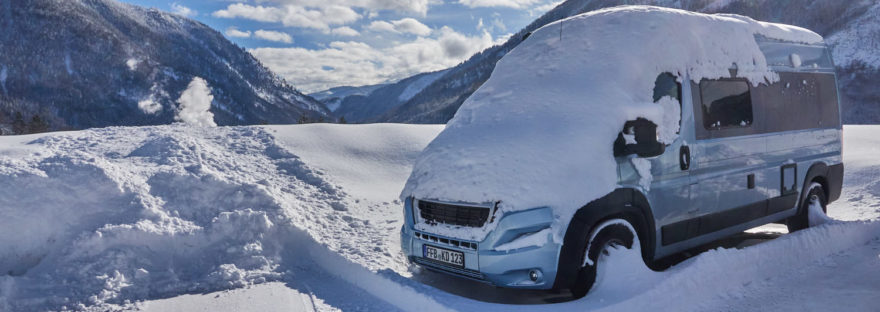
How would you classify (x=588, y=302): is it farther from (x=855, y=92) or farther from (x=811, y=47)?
(x=855, y=92)

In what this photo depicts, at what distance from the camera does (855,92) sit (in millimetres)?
69250

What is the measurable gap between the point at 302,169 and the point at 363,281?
3.88 m

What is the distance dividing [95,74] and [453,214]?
167291 mm

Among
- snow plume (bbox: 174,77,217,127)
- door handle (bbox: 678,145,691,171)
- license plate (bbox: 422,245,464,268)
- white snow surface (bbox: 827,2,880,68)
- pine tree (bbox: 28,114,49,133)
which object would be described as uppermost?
snow plume (bbox: 174,77,217,127)

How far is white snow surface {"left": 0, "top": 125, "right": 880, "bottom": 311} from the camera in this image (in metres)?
4.20

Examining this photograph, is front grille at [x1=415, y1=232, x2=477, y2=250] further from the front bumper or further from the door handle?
the door handle

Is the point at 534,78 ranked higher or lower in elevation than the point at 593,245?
higher

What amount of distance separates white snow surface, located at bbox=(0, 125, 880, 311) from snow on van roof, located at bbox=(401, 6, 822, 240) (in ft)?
2.49

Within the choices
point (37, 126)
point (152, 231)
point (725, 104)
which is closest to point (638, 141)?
point (725, 104)

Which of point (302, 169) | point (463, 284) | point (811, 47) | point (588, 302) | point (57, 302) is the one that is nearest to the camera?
point (588, 302)

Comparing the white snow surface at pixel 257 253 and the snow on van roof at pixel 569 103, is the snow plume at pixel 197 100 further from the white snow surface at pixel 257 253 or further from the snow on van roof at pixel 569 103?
the snow on van roof at pixel 569 103

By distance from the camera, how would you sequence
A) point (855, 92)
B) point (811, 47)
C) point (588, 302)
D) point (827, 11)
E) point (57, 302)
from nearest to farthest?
point (588, 302)
point (57, 302)
point (811, 47)
point (855, 92)
point (827, 11)

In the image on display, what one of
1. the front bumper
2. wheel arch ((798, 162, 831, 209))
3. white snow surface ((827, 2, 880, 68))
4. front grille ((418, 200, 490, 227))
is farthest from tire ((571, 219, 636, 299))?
white snow surface ((827, 2, 880, 68))

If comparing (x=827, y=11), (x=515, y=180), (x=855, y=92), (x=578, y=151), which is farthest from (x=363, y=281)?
(x=827, y=11)
